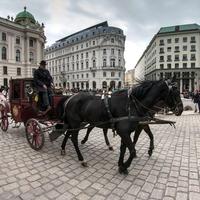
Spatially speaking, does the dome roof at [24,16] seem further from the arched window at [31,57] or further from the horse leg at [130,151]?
the horse leg at [130,151]

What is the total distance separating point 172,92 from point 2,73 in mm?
53459

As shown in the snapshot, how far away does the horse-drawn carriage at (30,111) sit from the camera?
588cm

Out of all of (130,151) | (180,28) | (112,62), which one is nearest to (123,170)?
(130,151)

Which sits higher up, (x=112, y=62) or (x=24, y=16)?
(x=24, y=16)

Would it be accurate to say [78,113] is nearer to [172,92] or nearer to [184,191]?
[172,92]

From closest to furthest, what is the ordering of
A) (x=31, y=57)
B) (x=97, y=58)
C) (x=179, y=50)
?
(x=31, y=57)
(x=179, y=50)
(x=97, y=58)

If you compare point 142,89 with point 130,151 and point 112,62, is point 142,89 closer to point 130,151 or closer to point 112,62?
point 130,151

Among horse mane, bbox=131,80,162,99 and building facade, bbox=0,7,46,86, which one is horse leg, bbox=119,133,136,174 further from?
building facade, bbox=0,7,46,86

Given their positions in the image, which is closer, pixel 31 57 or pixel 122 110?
pixel 122 110

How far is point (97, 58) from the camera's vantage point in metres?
82.3

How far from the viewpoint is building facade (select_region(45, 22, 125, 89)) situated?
79750 mm

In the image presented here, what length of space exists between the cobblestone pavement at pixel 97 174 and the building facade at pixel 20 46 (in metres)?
50.2

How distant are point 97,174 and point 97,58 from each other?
8046 centimetres

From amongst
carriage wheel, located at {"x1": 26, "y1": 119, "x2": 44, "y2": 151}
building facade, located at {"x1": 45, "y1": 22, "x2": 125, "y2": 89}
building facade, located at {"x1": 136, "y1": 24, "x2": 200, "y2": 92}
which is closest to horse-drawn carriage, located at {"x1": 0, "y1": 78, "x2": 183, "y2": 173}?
carriage wheel, located at {"x1": 26, "y1": 119, "x2": 44, "y2": 151}
